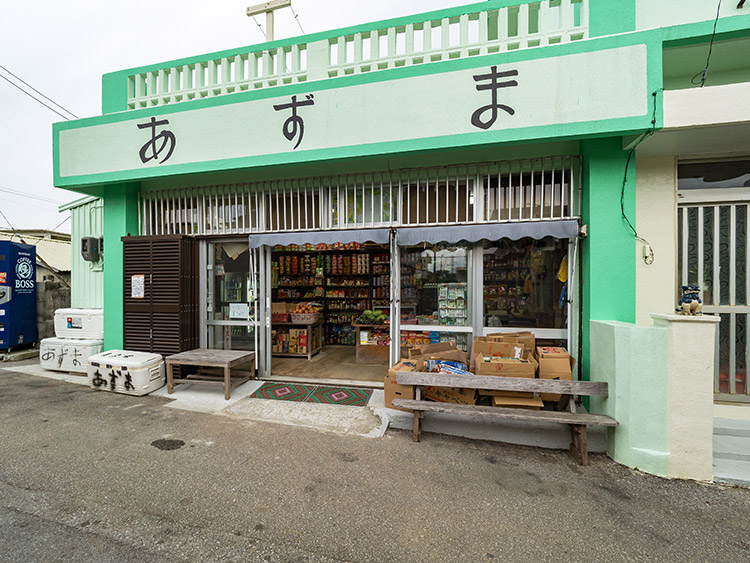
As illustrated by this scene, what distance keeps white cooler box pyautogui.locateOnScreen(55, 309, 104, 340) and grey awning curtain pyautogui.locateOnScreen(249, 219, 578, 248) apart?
12.9 ft

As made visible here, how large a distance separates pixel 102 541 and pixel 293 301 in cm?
768

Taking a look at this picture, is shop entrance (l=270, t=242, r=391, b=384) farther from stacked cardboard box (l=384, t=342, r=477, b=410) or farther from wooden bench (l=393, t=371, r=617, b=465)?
wooden bench (l=393, t=371, r=617, b=465)

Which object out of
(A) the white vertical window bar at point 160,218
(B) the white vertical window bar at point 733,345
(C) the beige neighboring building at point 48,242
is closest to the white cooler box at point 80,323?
(A) the white vertical window bar at point 160,218

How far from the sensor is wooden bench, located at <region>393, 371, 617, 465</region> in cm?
354

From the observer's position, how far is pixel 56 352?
6641 millimetres

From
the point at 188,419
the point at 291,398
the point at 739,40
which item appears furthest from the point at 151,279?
the point at 739,40

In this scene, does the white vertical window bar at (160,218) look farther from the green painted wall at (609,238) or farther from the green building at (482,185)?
the green painted wall at (609,238)

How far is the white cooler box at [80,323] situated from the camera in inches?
261

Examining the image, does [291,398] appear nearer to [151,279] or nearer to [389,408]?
[389,408]

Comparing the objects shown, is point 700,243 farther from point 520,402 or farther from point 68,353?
point 68,353

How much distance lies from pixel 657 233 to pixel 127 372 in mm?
8186

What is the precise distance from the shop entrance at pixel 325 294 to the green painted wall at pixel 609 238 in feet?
15.3

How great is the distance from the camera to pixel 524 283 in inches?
198

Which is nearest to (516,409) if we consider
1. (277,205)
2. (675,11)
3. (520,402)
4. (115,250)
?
(520,402)
